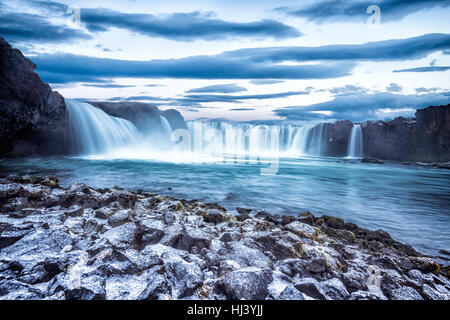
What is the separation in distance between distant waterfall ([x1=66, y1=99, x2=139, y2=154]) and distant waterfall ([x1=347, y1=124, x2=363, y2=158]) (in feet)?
156

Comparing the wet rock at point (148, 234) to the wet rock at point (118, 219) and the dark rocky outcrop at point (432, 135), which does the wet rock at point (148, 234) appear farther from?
the dark rocky outcrop at point (432, 135)

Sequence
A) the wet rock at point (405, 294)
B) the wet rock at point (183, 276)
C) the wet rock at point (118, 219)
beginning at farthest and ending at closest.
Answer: the wet rock at point (118, 219) < the wet rock at point (405, 294) < the wet rock at point (183, 276)

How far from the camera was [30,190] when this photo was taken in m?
6.19

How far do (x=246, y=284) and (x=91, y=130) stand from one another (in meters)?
32.3

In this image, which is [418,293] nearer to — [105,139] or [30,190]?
[30,190]

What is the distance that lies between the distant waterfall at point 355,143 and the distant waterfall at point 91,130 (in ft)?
156

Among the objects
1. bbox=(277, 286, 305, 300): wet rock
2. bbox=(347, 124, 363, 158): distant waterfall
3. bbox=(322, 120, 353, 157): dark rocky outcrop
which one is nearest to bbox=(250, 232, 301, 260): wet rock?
bbox=(277, 286, 305, 300): wet rock

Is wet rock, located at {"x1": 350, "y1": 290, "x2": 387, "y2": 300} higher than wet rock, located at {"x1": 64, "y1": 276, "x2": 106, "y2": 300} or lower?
lower

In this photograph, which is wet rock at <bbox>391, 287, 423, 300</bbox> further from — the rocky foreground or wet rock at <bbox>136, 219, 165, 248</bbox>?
wet rock at <bbox>136, 219, 165, 248</bbox>

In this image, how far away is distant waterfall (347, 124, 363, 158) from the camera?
5319 cm

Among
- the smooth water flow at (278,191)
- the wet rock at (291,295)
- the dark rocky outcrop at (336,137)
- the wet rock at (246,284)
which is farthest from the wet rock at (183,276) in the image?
the dark rocky outcrop at (336,137)

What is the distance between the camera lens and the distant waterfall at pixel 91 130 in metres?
27.5
